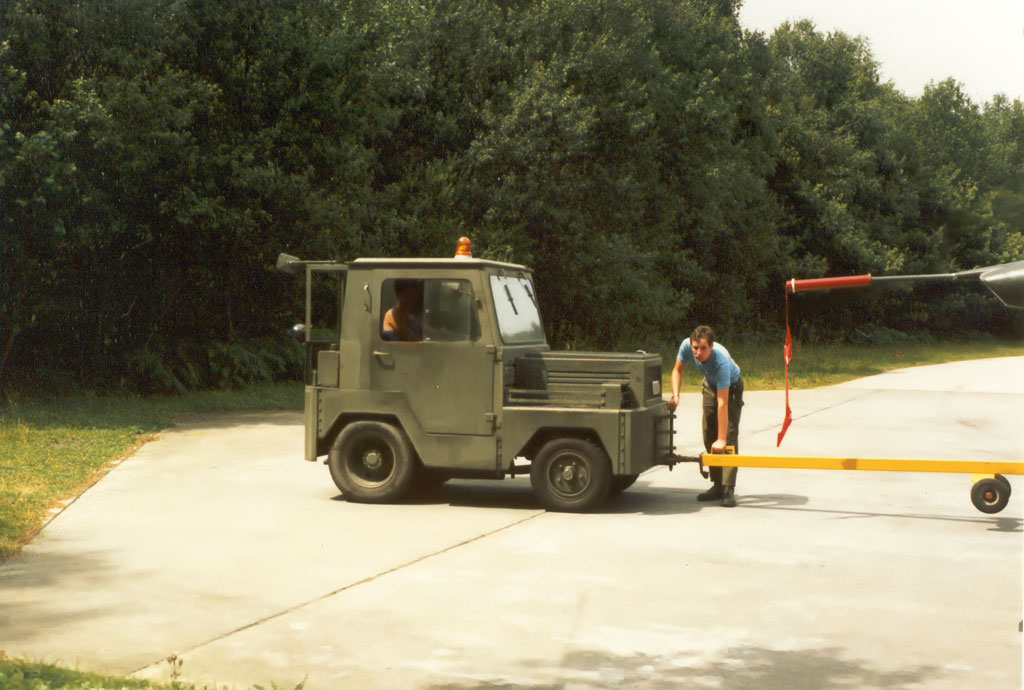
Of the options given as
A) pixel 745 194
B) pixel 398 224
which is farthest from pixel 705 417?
pixel 745 194

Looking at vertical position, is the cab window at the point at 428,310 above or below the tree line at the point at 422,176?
below

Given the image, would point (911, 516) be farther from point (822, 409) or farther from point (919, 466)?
point (822, 409)

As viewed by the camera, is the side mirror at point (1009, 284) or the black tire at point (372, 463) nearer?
the side mirror at point (1009, 284)

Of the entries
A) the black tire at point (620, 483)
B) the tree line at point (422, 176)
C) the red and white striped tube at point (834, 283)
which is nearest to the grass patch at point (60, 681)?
the red and white striped tube at point (834, 283)

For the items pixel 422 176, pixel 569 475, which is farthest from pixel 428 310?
pixel 422 176

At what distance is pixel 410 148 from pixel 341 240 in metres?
7.54

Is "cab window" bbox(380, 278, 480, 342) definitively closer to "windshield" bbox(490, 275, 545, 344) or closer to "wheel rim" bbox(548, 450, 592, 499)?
"windshield" bbox(490, 275, 545, 344)

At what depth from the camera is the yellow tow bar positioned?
935cm

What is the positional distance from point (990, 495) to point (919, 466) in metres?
1.06

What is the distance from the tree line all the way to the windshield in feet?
27.8

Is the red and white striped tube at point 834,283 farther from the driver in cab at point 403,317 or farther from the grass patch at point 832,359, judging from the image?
the grass patch at point 832,359

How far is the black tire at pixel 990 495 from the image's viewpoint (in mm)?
10000

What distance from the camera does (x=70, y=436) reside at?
15.6m

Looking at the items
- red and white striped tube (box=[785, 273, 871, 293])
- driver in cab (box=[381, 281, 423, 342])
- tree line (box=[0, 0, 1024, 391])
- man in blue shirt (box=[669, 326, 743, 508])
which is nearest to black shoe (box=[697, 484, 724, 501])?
man in blue shirt (box=[669, 326, 743, 508])
